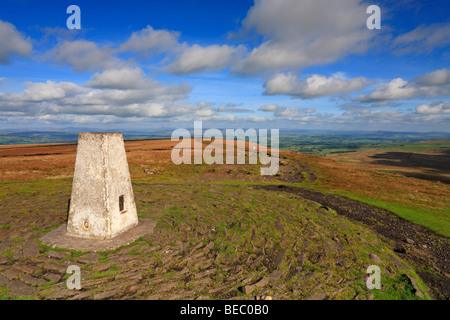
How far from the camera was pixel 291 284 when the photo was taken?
8203mm

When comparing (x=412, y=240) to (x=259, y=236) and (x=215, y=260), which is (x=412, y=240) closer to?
(x=259, y=236)

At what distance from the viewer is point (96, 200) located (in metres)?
10.9

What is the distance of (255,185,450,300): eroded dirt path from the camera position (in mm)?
9508

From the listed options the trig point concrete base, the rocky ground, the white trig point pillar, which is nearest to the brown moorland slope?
the rocky ground

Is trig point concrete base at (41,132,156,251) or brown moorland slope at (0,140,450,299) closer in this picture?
brown moorland slope at (0,140,450,299)

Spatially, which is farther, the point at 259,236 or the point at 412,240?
the point at 412,240

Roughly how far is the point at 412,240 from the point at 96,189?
1778 centimetres

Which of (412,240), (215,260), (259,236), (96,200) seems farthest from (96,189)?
(412,240)

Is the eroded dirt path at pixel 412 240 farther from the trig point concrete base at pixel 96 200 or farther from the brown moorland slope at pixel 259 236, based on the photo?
the trig point concrete base at pixel 96 200

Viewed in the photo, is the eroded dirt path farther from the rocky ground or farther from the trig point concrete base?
the trig point concrete base
